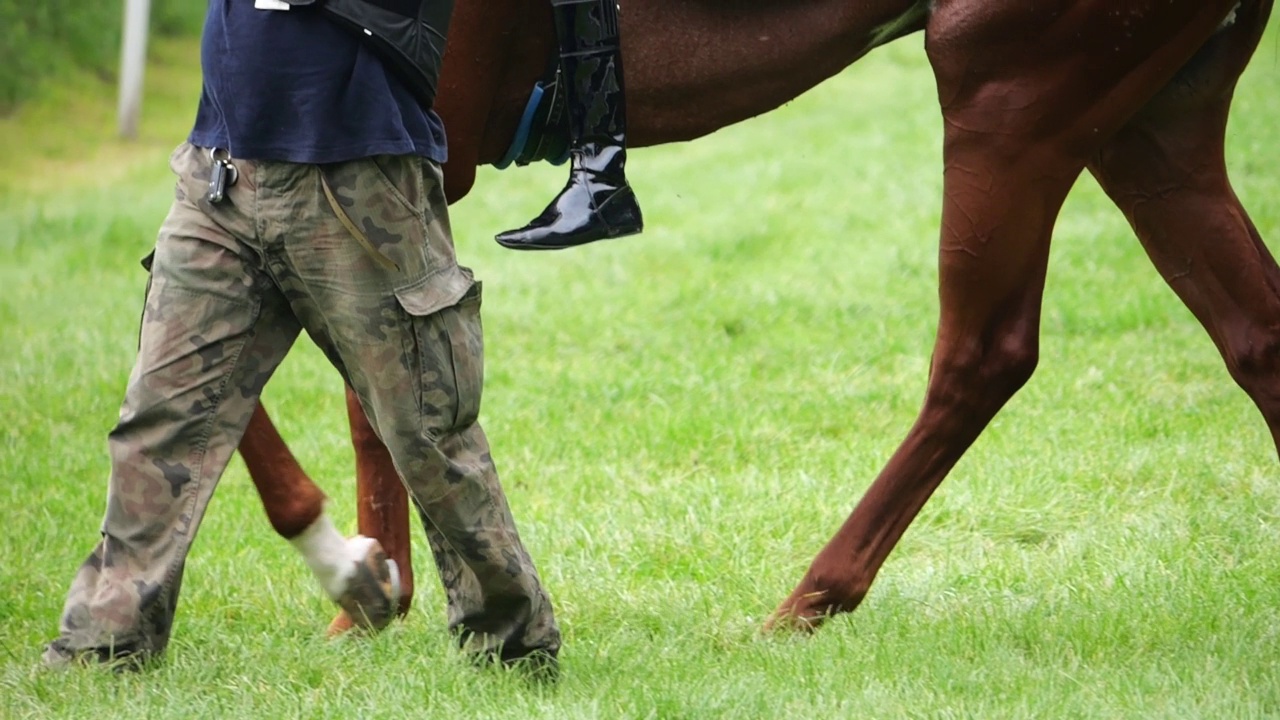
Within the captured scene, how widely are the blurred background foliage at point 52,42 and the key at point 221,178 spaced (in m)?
14.9

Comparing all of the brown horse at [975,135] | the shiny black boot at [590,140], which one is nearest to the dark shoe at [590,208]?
the shiny black boot at [590,140]

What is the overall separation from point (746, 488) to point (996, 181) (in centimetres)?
186

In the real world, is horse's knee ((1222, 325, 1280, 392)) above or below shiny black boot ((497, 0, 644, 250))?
below

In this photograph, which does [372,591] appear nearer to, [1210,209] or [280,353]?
[280,353]

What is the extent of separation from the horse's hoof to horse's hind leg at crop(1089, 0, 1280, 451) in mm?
2188

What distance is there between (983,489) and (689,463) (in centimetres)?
116

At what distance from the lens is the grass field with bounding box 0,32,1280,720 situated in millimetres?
3459

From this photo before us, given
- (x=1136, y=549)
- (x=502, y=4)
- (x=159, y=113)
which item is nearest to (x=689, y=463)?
(x=1136, y=549)

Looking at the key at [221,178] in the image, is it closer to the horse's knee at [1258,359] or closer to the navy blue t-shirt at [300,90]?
the navy blue t-shirt at [300,90]

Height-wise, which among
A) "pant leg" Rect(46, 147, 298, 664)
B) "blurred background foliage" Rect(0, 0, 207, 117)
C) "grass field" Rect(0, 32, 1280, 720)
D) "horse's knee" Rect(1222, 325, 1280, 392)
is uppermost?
"horse's knee" Rect(1222, 325, 1280, 392)

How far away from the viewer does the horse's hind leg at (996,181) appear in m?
3.65

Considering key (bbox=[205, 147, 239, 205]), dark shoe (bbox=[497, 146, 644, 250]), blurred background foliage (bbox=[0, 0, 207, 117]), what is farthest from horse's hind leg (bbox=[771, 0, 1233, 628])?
blurred background foliage (bbox=[0, 0, 207, 117])

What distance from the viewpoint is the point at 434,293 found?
3.18 meters

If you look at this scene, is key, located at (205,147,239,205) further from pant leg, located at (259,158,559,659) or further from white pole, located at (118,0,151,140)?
white pole, located at (118,0,151,140)
